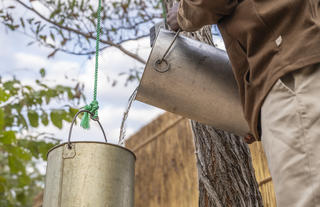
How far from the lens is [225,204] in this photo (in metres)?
1.72

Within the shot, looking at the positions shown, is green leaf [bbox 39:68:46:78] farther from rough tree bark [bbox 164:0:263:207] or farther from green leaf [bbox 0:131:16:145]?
rough tree bark [bbox 164:0:263:207]

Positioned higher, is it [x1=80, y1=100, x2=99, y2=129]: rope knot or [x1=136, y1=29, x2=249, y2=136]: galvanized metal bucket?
[x1=136, y1=29, x2=249, y2=136]: galvanized metal bucket

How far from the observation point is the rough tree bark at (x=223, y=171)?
1.72 meters

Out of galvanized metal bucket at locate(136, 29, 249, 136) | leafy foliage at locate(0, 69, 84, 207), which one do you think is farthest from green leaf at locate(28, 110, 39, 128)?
galvanized metal bucket at locate(136, 29, 249, 136)

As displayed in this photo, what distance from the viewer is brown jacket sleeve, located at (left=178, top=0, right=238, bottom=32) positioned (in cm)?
116

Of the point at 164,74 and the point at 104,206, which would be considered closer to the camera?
the point at 104,206

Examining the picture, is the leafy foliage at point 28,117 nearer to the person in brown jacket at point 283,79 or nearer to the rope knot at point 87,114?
the rope knot at point 87,114

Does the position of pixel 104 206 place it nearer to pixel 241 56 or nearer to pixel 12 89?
pixel 241 56

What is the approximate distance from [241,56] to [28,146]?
90.9 inches

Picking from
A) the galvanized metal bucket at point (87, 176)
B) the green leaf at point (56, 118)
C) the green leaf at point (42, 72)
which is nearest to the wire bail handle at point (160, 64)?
the galvanized metal bucket at point (87, 176)

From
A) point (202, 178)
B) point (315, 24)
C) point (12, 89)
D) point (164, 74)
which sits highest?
point (12, 89)

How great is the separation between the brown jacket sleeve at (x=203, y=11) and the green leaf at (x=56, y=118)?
1.88 meters

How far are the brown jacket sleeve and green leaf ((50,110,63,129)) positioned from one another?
6.15 feet

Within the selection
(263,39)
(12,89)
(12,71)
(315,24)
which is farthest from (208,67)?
(12,71)
